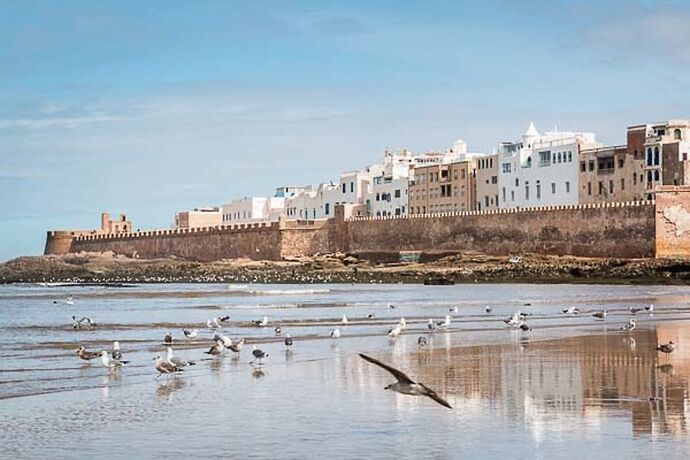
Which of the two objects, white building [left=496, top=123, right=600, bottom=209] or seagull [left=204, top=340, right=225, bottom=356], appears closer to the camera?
seagull [left=204, top=340, right=225, bottom=356]

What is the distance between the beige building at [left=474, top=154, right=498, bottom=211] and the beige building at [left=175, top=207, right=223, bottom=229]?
120 ft

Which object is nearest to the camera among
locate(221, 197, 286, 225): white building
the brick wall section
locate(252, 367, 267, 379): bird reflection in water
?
locate(252, 367, 267, 379): bird reflection in water

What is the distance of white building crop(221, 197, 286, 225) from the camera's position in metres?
94.9

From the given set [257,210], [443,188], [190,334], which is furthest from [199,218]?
[190,334]

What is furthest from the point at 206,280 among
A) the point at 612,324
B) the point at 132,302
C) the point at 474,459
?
the point at 474,459

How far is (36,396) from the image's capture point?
12.0 metres

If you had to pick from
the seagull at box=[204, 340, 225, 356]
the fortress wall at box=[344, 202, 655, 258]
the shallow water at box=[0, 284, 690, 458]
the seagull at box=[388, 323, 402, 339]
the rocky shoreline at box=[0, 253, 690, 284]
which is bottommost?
the shallow water at box=[0, 284, 690, 458]

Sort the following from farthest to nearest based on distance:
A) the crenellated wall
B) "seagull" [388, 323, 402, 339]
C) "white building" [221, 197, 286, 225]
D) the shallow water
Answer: "white building" [221, 197, 286, 225] → the crenellated wall → "seagull" [388, 323, 402, 339] → the shallow water

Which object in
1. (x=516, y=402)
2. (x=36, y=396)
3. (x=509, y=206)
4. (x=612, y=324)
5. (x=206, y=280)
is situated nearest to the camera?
(x=516, y=402)

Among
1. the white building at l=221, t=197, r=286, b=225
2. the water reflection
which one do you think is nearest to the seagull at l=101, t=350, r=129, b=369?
the water reflection

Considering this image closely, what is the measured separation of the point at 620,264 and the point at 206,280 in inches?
798

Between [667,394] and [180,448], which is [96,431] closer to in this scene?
[180,448]

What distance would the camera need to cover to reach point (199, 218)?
10231 centimetres

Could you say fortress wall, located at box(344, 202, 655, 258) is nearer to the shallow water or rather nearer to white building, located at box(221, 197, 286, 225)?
white building, located at box(221, 197, 286, 225)
